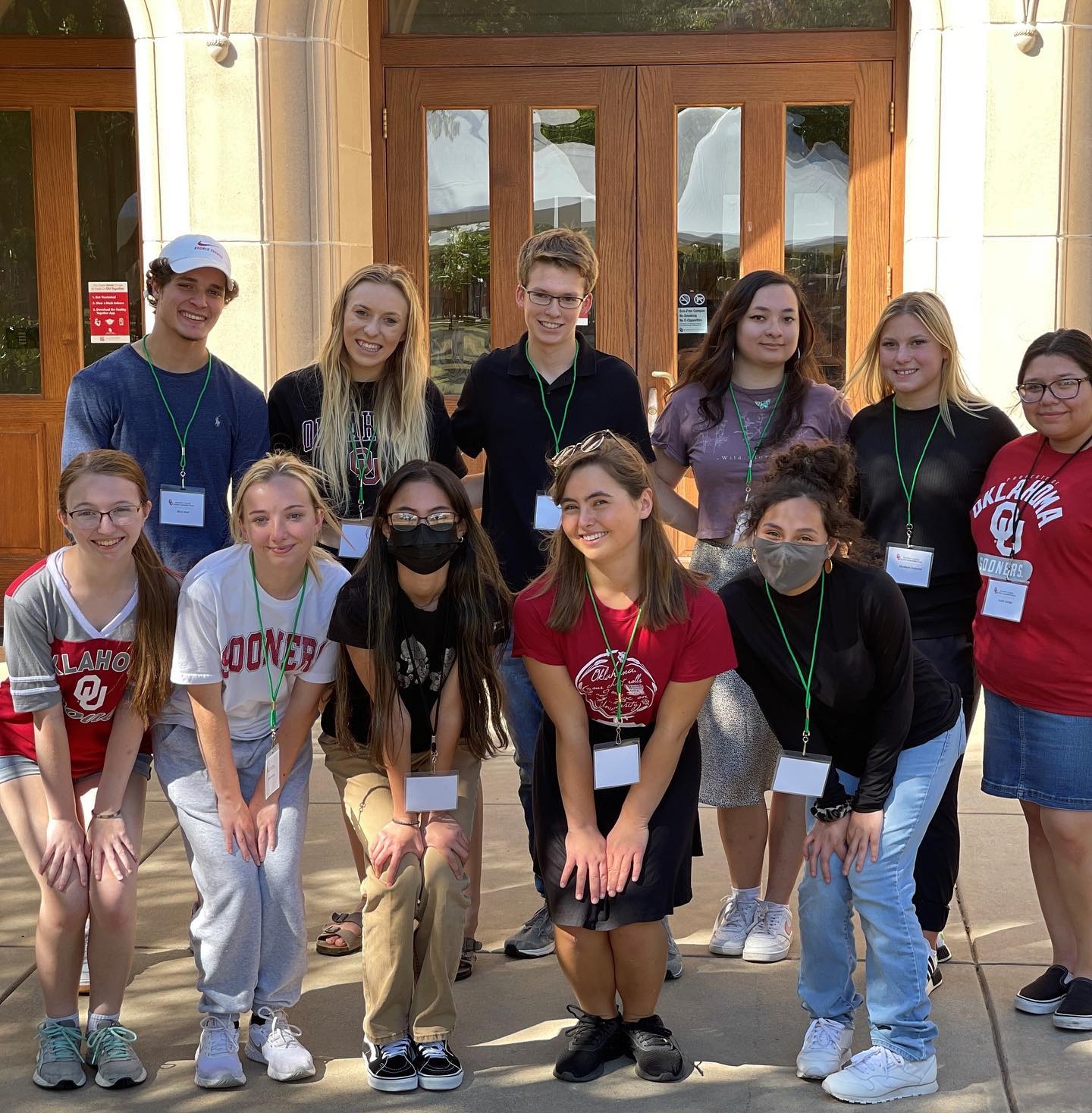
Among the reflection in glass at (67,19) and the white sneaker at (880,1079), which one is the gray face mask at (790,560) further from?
the reflection in glass at (67,19)

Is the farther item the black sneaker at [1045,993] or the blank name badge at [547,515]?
the blank name badge at [547,515]

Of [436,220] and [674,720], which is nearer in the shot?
[674,720]

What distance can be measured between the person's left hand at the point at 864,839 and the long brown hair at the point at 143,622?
5.54 ft

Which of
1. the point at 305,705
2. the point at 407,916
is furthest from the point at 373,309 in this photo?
the point at 407,916

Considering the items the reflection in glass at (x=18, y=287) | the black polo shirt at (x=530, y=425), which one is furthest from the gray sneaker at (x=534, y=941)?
the reflection in glass at (x=18, y=287)

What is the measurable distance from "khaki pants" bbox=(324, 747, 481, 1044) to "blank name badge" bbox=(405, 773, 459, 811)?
0.11 m

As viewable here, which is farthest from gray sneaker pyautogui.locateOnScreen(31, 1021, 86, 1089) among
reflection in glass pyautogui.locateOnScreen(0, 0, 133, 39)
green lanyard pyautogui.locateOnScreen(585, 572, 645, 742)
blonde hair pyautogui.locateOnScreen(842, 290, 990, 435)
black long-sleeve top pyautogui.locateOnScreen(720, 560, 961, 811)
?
reflection in glass pyautogui.locateOnScreen(0, 0, 133, 39)

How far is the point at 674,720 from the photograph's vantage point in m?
3.32

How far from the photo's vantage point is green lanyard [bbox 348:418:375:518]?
3.89 meters

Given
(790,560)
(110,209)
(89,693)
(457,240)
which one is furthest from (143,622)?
(110,209)

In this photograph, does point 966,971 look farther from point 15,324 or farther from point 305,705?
point 15,324

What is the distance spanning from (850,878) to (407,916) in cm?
104

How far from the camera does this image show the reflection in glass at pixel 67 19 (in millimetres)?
7863

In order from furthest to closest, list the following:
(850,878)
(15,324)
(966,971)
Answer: (15,324)
(966,971)
(850,878)
